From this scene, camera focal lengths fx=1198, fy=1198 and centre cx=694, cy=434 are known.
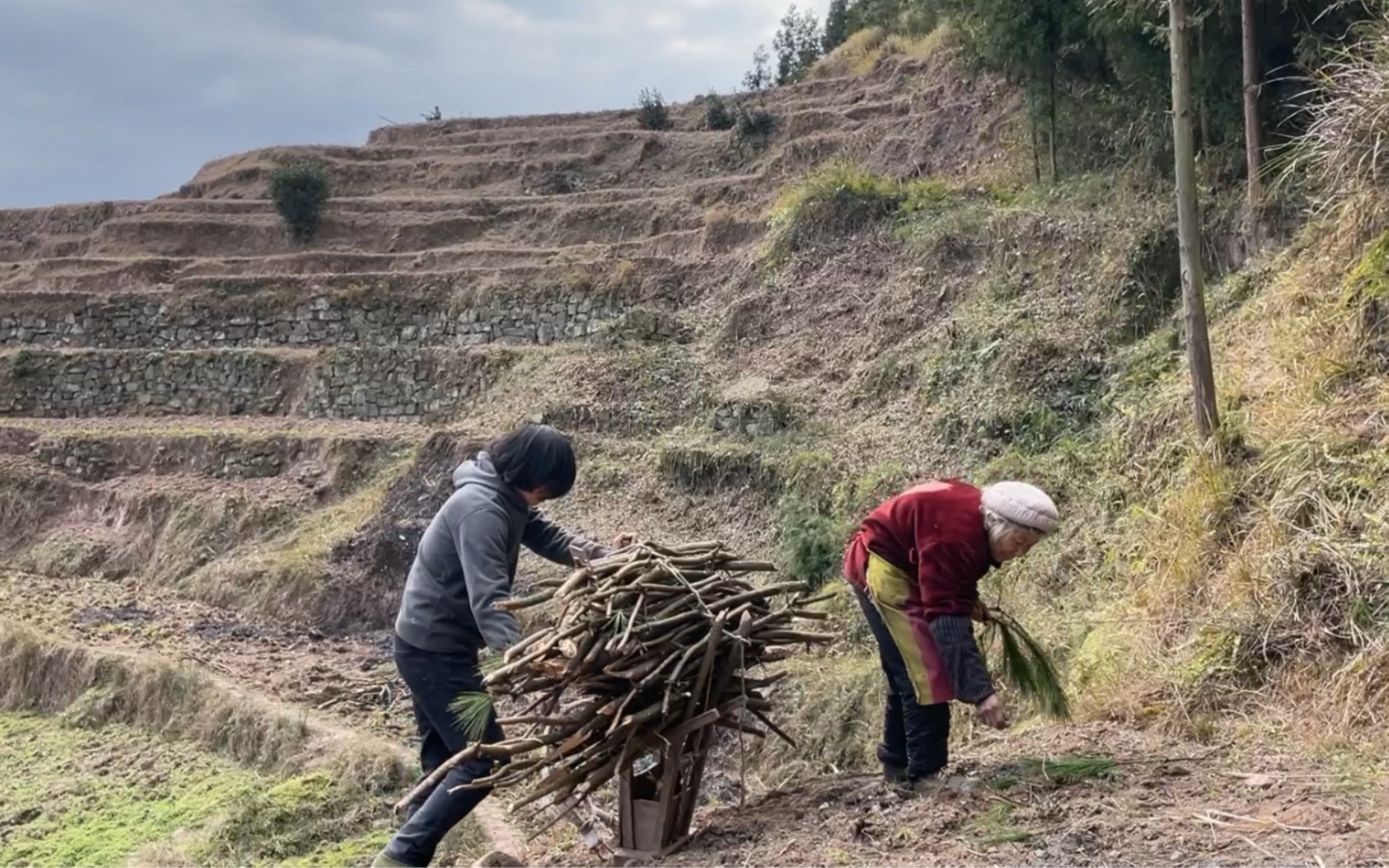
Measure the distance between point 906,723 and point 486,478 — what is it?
190 cm

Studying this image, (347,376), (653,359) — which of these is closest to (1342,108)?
(653,359)

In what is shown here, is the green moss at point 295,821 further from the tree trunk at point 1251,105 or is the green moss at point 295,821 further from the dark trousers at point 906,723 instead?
the tree trunk at point 1251,105

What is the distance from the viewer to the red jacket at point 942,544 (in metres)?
4.44

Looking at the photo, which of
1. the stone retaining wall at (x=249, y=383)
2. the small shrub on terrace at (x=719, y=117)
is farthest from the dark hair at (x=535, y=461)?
the small shrub on terrace at (x=719, y=117)

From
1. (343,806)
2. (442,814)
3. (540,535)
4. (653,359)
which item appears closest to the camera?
(442,814)

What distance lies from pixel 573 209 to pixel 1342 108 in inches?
772

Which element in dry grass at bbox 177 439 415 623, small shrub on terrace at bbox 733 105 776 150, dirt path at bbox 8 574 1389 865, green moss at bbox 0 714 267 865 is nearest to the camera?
dirt path at bbox 8 574 1389 865

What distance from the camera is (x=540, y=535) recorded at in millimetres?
5027

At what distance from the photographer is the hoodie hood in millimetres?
4621

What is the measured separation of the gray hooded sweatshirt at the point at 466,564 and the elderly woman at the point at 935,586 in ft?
4.65

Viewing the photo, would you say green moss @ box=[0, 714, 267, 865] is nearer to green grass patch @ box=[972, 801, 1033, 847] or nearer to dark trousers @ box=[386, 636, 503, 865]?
dark trousers @ box=[386, 636, 503, 865]

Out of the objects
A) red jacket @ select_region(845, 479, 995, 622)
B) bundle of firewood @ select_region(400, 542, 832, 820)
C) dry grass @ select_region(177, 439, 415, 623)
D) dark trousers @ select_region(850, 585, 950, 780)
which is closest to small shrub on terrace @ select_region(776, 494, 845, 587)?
dark trousers @ select_region(850, 585, 950, 780)

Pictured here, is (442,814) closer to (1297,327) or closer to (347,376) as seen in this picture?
(1297,327)

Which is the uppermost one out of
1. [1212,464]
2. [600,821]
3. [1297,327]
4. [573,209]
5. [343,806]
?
[573,209]
